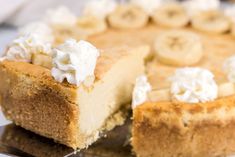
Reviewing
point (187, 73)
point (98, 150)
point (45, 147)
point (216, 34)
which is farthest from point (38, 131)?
point (216, 34)

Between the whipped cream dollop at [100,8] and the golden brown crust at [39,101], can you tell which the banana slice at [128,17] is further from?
the golden brown crust at [39,101]

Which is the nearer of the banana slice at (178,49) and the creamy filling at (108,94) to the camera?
the creamy filling at (108,94)

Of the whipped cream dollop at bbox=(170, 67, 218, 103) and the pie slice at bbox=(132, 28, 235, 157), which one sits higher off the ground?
the whipped cream dollop at bbox=(170, 67, 218, 103)

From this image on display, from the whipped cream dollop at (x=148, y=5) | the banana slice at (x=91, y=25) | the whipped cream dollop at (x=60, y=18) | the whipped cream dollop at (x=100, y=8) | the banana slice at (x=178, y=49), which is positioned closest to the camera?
the banana slice at (x=178, y=49)

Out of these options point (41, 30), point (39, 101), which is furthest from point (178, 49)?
point (39, 101)

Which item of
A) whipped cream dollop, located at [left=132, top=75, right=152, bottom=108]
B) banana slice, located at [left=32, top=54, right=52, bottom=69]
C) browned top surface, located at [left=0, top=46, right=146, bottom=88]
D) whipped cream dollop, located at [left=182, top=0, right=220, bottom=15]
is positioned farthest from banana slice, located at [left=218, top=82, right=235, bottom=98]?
whipped cream dollop, located at [left=182, top=0, right=220, bottom=15]

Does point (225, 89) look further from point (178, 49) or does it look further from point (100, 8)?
point (100, 8)

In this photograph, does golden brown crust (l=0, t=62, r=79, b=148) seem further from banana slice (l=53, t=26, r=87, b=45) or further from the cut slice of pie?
banana slice (l=53, t=26, r=87, b=45)

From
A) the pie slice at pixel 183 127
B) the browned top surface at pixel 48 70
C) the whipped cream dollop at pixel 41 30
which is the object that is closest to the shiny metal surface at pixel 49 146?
the pie slice at pixel 183 127
